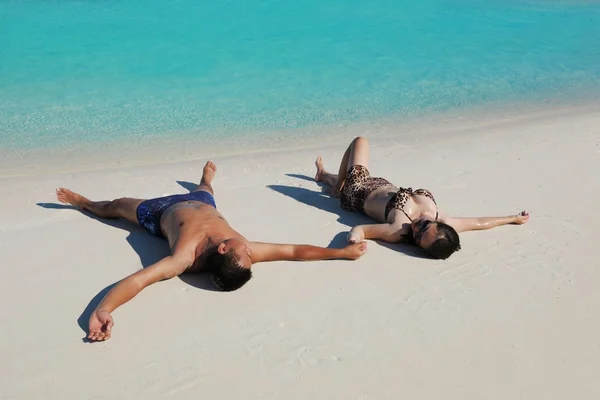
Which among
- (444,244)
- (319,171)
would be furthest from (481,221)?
(319,171)

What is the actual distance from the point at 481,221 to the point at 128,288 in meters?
2.96

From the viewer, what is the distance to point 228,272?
481 centimetres

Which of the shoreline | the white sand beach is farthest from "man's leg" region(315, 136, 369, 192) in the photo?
the shoreline

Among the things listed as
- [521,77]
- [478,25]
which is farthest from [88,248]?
[478,25]

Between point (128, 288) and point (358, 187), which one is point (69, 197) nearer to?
point (128, 288)

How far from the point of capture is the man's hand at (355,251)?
535 cm

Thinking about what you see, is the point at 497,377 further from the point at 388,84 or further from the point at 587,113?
the point at 388,84

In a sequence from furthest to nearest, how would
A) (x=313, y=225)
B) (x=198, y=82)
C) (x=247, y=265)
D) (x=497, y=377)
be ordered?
(x=198, y=82)
(x=313, y=225)
(x=247, y=265)
(x=497, y=377)

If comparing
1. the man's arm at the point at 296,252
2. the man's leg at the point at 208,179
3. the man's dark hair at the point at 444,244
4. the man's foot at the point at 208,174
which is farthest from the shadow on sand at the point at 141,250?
the man's dark hair at the point at 444,244

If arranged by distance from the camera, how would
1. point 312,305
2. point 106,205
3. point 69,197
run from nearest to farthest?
point 312,305 < point 106,205 < point 69,197

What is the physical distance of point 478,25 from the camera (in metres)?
15.9

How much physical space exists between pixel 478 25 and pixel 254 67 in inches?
240

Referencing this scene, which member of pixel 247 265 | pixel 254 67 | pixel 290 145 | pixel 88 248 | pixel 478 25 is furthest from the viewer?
pixel 478 25

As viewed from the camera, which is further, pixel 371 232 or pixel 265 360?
pixel 371 232
